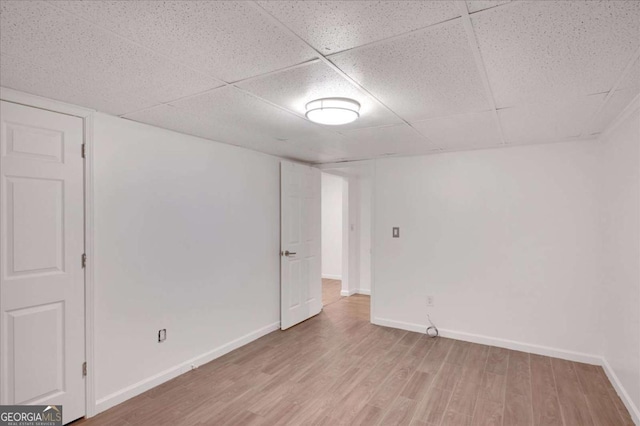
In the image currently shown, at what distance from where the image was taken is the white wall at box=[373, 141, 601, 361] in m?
3.26

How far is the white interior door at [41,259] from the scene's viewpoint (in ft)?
6.57

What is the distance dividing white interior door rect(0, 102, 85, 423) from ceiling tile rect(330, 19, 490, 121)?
1.99m

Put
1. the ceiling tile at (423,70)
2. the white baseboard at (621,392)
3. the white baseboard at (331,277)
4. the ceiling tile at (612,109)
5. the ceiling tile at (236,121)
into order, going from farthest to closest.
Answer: the white baseboard at (331,277), the white baseboard at (621,392), the ceiling tile at (236,121), the ceiling tile at (612,109), the ceiling tile at (423,70)

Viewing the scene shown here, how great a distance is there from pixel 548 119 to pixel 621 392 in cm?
223

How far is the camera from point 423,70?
1.69 meters

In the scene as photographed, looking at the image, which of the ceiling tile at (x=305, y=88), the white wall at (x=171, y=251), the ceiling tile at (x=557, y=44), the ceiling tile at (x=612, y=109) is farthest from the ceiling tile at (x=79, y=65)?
the ceiling tile at (x=612, y=109)

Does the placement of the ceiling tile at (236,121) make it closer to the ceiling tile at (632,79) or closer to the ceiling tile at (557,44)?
the ceiling tile at (557,44)

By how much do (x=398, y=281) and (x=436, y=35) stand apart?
3347mm

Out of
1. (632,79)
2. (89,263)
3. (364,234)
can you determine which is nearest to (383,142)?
(632,79)

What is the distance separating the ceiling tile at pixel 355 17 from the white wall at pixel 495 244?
286 centimetres

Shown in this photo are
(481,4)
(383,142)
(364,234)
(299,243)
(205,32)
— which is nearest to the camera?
(481,4)

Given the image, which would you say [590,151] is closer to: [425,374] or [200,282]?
[425,374]

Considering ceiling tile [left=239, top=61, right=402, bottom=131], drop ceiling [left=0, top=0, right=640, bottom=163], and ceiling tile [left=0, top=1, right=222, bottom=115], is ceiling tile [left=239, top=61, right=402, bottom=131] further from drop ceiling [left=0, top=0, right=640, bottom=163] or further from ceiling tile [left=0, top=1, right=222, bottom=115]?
ceiling tile [left=0, top=1, right=222, bottom=115]

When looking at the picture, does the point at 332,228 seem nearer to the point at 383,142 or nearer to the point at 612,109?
the point at 383,142
